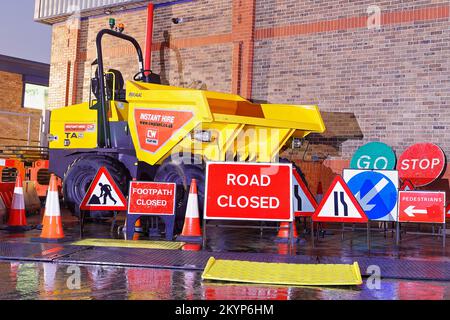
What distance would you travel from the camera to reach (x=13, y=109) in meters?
29.5

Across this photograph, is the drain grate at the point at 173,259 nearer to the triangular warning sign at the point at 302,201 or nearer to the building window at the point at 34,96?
the triangular warning sign at the point at 302,201

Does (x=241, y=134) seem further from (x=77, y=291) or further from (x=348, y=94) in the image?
(x=77, y=291)

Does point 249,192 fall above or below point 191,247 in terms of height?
above

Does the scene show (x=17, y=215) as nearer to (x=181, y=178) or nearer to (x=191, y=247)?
(x=181, y=178)

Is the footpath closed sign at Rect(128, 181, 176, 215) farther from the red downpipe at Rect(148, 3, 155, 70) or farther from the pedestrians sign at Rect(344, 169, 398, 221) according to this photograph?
the red downpipe at Rect(148, 3, 155, 70)

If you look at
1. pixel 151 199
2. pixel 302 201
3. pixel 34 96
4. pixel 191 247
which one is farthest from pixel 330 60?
pixel 34 96

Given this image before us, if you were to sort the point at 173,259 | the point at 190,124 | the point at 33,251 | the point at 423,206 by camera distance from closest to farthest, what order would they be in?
the point at 173,259, the point at 33,251, the point at 423,206, the point at 190,124

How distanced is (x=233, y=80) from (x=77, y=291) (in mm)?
12011

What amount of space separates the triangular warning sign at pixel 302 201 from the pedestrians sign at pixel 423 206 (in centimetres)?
139

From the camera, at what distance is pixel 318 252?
8.55 meters

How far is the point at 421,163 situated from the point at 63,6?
45.0ft

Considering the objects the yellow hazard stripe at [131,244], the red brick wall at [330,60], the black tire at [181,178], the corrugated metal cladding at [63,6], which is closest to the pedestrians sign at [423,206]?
the black tire at [181,178]

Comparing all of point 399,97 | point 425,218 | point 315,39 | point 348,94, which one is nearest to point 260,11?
point 315,39
